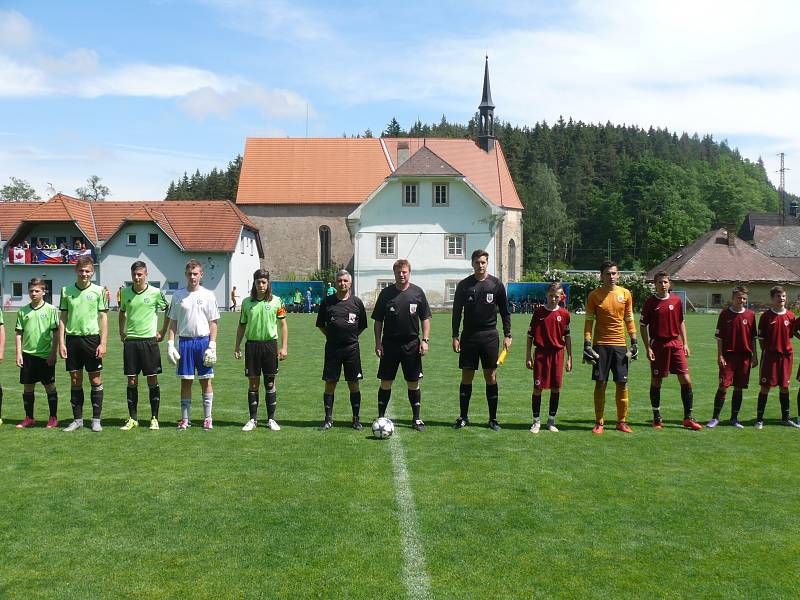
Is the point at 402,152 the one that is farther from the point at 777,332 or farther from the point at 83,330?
the point at 83,330

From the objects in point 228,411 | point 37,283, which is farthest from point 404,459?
point 37,283

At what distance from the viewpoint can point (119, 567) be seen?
15.6ft

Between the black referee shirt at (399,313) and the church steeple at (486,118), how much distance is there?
5594 cm

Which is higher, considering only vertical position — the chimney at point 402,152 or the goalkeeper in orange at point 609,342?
the chimney at point 402,152

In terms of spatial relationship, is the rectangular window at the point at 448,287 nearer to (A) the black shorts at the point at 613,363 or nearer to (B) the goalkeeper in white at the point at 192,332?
(A) the black shorts at the point at 613,363

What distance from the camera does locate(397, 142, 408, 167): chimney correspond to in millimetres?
62438

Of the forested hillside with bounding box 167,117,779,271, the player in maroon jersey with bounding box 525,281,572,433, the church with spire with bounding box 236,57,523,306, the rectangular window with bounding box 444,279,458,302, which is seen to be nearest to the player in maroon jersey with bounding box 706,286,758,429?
the player in maroon jersey with bounding box 525,281,572,433

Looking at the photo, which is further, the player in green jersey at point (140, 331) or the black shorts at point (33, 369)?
the black shorts at point (33, 369)

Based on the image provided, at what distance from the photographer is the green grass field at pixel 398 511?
4555mm

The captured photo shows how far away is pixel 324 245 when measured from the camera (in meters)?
60.7

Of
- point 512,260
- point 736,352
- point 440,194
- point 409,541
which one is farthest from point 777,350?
point 512,260

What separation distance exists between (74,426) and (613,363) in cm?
652

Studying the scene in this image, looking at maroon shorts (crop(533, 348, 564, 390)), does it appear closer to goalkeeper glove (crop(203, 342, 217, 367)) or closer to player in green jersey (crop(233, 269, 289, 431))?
player in green jersey (crop(233, 269, 289, 431))

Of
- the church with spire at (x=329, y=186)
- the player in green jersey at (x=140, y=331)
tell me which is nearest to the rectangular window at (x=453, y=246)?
the church with spire at (x=329, y=186)
